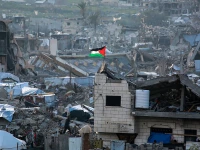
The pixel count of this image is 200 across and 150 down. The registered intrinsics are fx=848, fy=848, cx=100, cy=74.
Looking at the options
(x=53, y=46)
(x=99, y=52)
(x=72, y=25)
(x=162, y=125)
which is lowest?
(x=72, y=25)

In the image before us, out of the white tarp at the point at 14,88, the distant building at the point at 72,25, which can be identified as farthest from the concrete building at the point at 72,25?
the white tarp at the point at 14,88

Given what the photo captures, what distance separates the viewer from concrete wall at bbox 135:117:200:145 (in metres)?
23.6

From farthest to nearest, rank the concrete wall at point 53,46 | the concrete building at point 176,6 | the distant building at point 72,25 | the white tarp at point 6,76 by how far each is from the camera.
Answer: the concrete building at point 176,6, the distant building at point 72,25, the concrete wall at point 53,46, the white tarp at point 6,76

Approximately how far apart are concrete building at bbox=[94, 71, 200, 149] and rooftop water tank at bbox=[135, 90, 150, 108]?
0.07 m

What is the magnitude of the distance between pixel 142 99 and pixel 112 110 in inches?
36.1

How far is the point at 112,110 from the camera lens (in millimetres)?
23812

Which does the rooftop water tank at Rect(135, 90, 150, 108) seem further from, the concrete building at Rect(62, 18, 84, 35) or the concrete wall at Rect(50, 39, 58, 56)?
the concrete building at Rect(62, 18, 84, 35)

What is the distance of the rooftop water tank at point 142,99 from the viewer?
23.6 m

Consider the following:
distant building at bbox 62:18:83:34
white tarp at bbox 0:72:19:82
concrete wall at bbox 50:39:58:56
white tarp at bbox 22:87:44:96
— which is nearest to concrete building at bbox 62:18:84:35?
distant building at bbox 62:18:83:34

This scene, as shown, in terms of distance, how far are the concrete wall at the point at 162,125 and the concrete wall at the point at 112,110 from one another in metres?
0.40

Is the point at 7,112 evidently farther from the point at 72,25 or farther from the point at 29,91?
the point at 72,25

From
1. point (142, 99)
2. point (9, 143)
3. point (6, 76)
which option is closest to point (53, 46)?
point (6, 76)

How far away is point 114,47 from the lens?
85.9 meters

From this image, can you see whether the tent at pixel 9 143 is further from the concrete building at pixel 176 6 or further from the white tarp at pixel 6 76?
the concrete building at pixel 176 6
